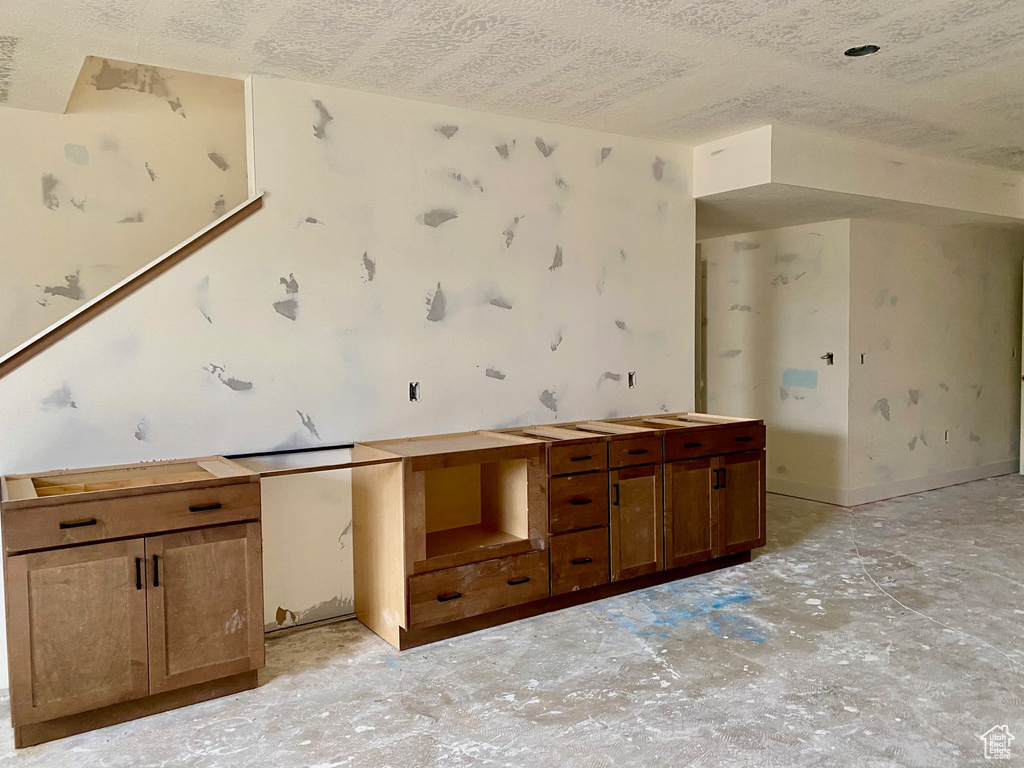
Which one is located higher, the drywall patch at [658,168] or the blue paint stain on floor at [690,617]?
the drywall patch at [658,168]

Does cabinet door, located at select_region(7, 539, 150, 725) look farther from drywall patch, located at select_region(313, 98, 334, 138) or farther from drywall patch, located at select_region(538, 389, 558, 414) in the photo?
drywall patch, located at select_region(538, 389, 558, 414)

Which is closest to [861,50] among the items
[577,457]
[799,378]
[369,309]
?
[577,457]

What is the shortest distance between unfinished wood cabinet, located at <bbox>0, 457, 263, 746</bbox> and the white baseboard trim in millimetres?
4544

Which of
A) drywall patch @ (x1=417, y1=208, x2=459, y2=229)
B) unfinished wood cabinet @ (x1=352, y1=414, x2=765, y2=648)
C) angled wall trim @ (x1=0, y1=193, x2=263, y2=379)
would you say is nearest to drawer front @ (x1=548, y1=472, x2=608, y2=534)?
unfinished wood cabinet @ (x1=352, y1=414, x2=765, y2=648)

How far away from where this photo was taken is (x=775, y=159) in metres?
4.39

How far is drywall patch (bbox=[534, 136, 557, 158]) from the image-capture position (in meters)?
4.22

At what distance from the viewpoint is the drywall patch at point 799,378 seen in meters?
6.02

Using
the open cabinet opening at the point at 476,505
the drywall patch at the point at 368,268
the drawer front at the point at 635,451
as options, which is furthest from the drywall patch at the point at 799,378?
the drywall patch at the point at 368,268

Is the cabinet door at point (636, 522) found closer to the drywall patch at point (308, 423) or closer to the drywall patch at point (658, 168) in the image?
the drywall patch at point (308, 423)

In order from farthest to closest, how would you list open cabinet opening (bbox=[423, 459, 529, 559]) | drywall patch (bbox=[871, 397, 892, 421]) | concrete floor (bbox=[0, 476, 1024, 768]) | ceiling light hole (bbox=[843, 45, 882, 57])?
drywall patch (bbox=[871, 397, 892, 421]), open cabinet opening (bbox=[423, 459, 529, 559]), ceiling light hole (bbox=[843, 45, 882, 57]), concrete floor (bbox=[0, 476, 1024, 768])

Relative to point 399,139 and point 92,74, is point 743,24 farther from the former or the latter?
point 92,74

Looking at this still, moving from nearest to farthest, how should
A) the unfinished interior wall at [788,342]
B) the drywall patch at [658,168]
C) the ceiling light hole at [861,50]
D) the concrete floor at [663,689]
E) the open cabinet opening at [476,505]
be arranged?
the concrete floor at [663,689], the ceiling light hole at [861,50], the open cabinet opening at [476,505], the drywall patch at [658,168], the unfinished interior wall at [788,342]

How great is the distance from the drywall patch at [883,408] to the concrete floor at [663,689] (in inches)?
80.2

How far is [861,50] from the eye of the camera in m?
3.21
